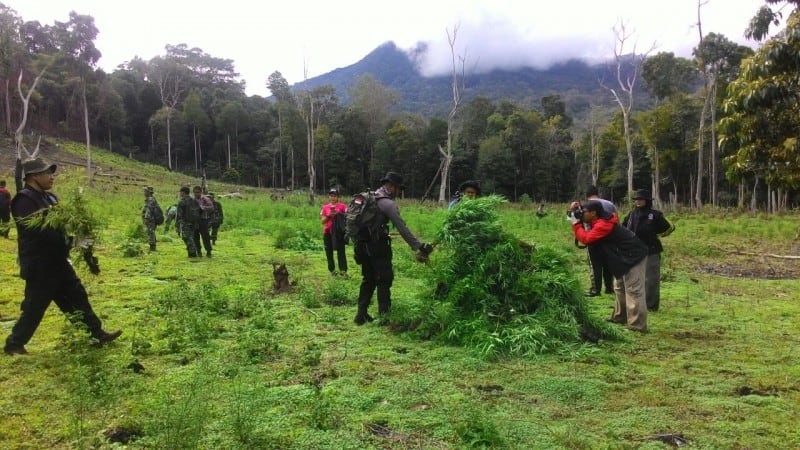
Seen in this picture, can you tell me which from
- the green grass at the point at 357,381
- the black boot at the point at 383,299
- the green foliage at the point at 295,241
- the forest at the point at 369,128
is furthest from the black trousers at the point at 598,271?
the forest at the point at 369,128

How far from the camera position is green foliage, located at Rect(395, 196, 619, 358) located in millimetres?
5547

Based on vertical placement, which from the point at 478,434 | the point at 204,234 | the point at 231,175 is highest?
the point at 231,175

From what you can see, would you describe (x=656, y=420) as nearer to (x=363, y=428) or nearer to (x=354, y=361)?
(x=363, y=428)

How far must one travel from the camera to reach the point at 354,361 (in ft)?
16.9

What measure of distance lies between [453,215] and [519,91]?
19749 cm

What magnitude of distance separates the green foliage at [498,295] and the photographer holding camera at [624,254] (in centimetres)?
59

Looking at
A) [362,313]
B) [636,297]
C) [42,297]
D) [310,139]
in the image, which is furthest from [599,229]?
[310,139]

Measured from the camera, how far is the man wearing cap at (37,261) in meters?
5.02

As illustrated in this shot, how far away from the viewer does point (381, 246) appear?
6449 mm

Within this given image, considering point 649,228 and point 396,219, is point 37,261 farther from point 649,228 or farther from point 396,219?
point 649,228

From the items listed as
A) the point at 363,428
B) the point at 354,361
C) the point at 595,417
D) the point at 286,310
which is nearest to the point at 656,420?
the point at 595,417

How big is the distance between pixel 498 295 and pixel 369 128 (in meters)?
51.9

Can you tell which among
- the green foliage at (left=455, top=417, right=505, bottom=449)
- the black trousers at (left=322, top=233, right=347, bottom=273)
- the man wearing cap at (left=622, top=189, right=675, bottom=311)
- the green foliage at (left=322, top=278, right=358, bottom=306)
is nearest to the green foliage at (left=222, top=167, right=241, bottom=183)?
the black trousers at (left=322, top=233, right=347, bottom=273)

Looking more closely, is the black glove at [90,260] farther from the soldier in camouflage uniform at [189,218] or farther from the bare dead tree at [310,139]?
the bare dead tree at [310,139]
